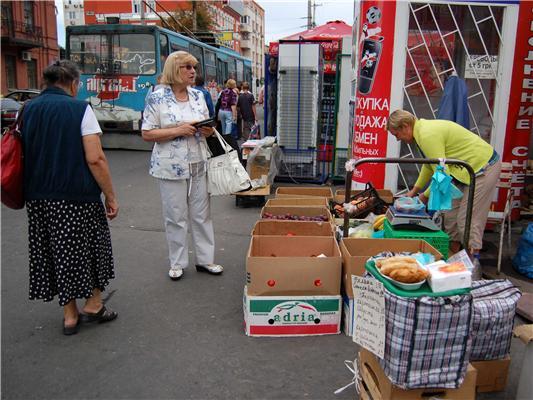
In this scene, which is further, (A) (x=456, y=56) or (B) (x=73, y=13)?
(B) (x=73, y=13)

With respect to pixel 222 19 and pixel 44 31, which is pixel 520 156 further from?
pixel 222 19

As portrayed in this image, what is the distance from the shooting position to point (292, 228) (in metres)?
4.25

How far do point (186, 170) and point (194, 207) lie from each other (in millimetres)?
374

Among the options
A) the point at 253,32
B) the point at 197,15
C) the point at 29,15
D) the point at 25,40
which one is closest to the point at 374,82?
the point at 197,15

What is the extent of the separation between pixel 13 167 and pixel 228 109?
27.8ft

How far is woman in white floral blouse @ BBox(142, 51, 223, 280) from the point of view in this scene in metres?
4.04

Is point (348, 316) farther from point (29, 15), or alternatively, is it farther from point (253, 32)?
point (253, 32)

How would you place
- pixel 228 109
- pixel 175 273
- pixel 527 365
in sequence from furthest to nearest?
pixel 228 109 → pixel 175 273 → pixel 527 365

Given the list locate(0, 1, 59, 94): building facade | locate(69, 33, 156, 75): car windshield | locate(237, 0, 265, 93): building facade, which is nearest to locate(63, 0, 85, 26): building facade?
locate(237, 0, 265, 93): building facade

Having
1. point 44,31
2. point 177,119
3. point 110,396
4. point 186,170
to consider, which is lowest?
point 110,396

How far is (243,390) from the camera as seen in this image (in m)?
2.78

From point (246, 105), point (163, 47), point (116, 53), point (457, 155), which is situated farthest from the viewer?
point (163, 47)

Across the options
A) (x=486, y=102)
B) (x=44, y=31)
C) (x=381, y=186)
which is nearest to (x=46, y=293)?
(x=381, y=186)

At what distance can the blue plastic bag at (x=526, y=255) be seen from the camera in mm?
4516
